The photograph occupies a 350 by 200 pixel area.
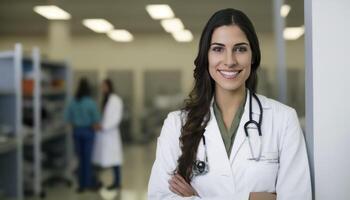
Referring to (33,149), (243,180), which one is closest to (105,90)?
(33,149)

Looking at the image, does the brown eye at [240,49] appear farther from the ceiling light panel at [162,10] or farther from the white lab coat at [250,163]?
the ceiling light panel at [162,10]

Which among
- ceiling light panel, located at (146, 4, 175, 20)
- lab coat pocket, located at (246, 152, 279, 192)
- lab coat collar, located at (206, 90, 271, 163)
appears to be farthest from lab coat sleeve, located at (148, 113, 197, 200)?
ceiling light panel, located at (146, 4, 175, 20)

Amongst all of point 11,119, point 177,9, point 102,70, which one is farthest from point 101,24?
point 102,70

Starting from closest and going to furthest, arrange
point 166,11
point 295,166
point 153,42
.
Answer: point 295,166 → point 166,11 → point 153,42

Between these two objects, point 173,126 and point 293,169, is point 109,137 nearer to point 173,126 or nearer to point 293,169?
point 173,126

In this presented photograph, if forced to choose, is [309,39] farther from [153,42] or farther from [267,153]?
[153,42]

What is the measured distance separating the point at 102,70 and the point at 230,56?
7.06 meters

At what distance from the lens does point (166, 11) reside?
92.8 inches

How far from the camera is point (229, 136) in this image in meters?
1.34

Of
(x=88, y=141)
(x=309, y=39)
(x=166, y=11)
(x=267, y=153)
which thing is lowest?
(x=88, y=141)

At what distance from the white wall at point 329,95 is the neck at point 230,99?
0.21m

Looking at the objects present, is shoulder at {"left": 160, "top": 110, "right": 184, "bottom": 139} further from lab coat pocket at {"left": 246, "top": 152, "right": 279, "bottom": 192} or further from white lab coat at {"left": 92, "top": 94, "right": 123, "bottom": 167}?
white lab coat at {"left": 92, "top": 94, "right": 123, "bottom": 167}

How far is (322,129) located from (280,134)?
118 mm

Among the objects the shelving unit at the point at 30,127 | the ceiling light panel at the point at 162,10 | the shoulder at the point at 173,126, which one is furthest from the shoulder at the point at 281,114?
the shelving unit at the point at 30,127
